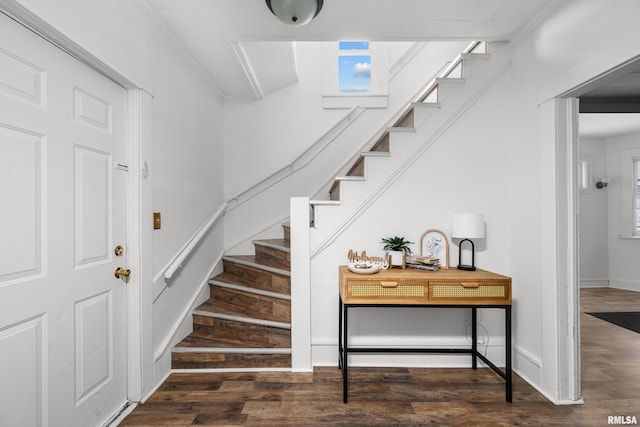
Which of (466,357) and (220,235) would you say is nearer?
(466,357)

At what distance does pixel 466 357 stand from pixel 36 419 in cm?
274

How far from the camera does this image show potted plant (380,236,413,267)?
2.43 m

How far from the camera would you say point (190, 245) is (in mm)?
2605

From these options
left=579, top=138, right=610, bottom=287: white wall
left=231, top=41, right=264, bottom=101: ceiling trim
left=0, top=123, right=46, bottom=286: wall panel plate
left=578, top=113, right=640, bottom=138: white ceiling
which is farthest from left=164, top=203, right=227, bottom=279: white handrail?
left=579, top=138, right=610, bottom=287: white wall

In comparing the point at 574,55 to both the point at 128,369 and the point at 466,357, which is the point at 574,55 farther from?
the point at 128,369

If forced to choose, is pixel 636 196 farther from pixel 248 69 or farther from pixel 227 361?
pixel 227 361

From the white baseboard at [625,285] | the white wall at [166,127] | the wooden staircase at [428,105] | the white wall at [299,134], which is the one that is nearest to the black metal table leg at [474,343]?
the wooden staircase at [428,105]

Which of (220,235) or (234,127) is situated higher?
(234,127)

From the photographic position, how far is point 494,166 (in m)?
2.57

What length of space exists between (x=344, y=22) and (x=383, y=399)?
2596 mm

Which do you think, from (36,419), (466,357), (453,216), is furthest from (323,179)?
(36,419)

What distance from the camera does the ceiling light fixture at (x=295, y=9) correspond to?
6.09 feet

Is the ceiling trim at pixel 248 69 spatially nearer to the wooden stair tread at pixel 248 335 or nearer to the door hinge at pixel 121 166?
the door hinge at pixel 121 166

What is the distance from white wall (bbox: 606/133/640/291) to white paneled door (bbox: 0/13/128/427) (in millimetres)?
7001
